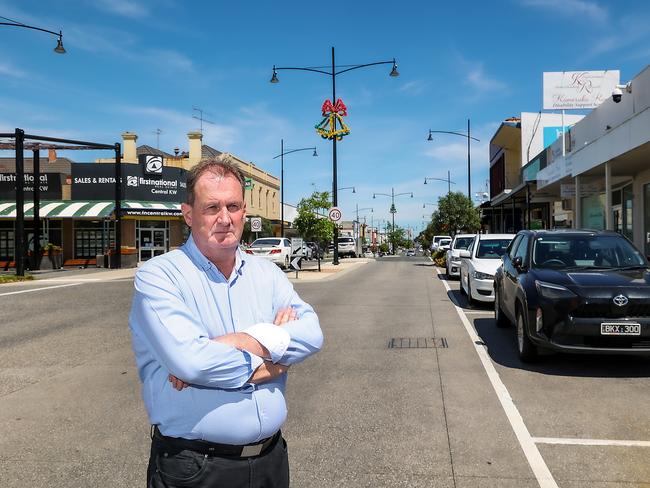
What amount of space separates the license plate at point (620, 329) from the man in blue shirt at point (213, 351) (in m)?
4.91

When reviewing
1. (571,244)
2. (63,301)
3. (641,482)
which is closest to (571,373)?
(571,244)

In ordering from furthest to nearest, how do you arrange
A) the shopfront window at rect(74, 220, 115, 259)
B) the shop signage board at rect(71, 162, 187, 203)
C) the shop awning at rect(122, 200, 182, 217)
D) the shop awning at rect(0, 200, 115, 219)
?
the shop signage board at rect(71, 162, 187, 203) < the shopfront window at rect(74, 220, 115, 259) < the shop awning at rect(122, 200, 182, 217) < the shop awning at rect(0, 200, 115, 219)

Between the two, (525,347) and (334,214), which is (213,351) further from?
(334,214)

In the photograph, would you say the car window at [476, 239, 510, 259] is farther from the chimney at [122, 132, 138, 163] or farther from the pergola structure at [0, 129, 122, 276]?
the chimney at [122, 132, 138, 163]

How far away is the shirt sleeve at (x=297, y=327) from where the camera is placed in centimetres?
215

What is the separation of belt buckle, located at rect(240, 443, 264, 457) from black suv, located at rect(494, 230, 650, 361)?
510 cm

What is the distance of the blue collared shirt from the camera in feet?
6.24

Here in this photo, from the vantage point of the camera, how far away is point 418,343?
8.45 metres

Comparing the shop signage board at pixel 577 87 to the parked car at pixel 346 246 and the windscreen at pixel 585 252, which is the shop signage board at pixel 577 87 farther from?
the parked car at pixel 346 246

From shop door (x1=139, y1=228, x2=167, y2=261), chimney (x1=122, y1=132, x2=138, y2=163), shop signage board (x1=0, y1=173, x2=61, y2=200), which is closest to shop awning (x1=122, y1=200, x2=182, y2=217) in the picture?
shop door (x1=139, y1=228, x2=167, y2=261)

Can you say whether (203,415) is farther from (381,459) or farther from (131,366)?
(131,366)

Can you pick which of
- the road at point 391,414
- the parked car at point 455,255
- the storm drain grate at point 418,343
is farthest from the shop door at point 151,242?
the storm drain grate at point 418,343

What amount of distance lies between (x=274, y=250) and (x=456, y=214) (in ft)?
59.5

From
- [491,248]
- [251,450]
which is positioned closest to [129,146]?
[491,248]
